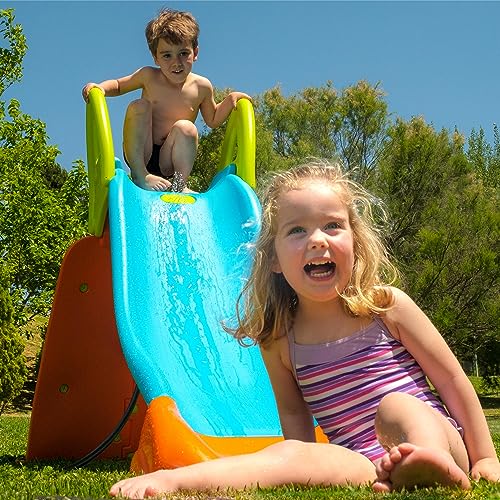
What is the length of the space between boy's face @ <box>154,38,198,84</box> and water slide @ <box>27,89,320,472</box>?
491 millimetres

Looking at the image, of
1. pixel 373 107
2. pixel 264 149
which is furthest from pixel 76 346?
pixel 373 107

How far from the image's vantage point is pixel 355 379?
2504 mm

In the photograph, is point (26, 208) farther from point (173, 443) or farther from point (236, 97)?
point (173, 443)

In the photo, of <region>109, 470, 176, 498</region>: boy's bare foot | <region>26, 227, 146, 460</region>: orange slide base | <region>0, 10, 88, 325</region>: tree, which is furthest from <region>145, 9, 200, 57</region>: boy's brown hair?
<region>0, 10, 88, 325</region>: tree

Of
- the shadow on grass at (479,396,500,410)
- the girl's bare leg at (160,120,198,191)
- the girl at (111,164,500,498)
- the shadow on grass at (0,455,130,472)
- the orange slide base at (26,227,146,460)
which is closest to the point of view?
the girl at (111,164,500,498)

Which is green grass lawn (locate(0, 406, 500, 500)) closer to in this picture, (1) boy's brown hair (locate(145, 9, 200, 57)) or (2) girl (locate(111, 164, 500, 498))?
(2) girl (locate(111, 164, 500, 498))

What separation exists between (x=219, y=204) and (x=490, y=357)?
1684 cm

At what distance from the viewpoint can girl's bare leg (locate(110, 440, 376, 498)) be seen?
2029 mm

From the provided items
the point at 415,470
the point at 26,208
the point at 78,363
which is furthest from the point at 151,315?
the point at 26,208

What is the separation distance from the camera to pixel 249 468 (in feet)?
6.91

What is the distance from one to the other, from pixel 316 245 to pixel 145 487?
2.95ft

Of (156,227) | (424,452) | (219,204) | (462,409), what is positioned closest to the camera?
(424,452)

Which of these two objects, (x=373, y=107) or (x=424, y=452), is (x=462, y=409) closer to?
(x=424, y=452)

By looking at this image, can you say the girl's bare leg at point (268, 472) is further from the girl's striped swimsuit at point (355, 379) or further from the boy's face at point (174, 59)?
the boy's face at point (174, 59)
